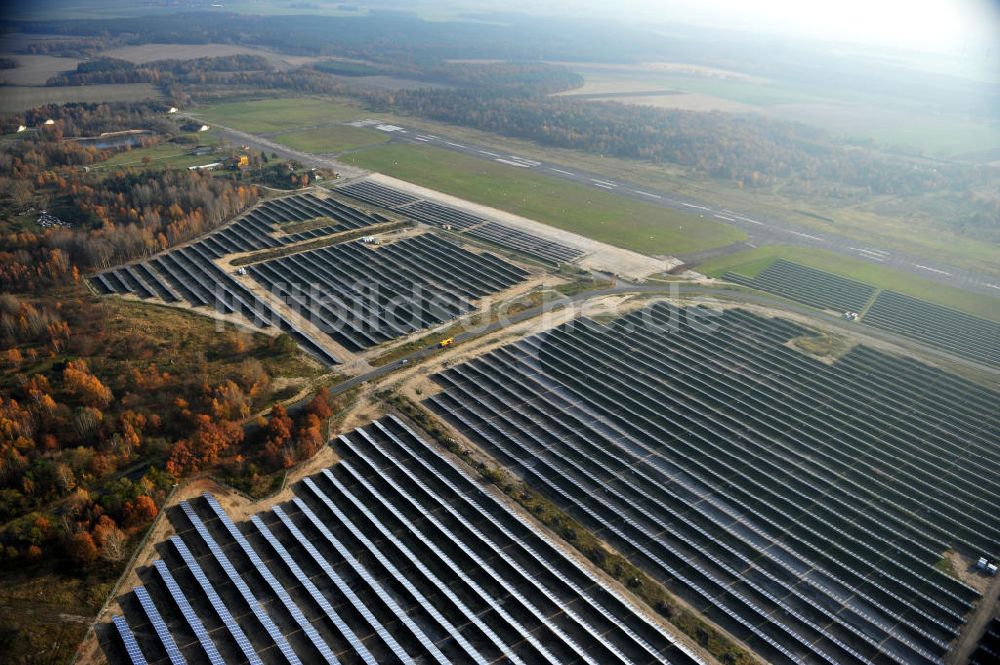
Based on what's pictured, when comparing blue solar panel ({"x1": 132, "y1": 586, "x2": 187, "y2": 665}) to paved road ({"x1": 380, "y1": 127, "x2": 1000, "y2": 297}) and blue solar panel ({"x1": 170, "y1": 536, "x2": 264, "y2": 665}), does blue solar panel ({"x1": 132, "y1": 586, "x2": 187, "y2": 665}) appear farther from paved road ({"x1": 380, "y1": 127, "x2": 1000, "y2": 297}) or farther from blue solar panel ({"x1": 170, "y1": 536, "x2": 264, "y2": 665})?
paved road ({"x1": 380, "y1": 127, "x2": 1000, "y2": 297})

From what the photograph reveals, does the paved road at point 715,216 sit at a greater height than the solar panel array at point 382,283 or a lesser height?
greater

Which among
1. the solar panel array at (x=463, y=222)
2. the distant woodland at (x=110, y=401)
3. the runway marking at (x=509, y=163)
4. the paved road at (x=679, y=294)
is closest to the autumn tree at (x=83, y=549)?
the distant woodland at (x=110, y=401)

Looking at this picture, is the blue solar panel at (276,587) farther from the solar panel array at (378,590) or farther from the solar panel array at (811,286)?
the solar panel array at (811,286)

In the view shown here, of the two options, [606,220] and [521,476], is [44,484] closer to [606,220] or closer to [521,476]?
[521,476]

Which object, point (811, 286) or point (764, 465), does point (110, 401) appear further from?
point (811, 286)

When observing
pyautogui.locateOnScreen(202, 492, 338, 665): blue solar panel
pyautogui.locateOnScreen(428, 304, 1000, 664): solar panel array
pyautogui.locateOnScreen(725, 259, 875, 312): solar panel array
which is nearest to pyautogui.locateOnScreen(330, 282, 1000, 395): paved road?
pyautogui.locateOnScreen(725, 259, 875, 312): solar panel array

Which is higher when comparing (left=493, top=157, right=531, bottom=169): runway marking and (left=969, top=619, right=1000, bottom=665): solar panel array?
(left=493, top=157, right=531, bottom=169): runway marking

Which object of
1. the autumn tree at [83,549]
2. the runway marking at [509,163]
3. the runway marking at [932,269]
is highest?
the runway marking at [509,163]
